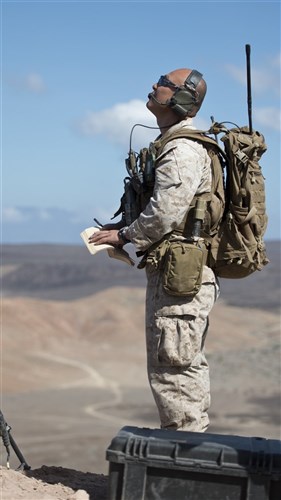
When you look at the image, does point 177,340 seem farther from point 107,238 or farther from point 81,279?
point 81,279

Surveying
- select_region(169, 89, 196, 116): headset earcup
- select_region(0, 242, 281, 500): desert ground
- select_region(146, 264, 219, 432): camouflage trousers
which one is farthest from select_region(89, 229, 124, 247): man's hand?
select_region(0, 242, 281, 500): desert ground

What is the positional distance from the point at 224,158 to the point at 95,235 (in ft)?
2.49

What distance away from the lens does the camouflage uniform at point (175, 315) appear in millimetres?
4922

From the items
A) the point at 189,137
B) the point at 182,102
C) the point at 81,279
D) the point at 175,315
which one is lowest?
the point at 175,315

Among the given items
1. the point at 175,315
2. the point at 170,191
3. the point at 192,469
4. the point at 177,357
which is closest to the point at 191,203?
the point at 170,191

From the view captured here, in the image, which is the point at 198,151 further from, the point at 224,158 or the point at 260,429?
the point at 260,429

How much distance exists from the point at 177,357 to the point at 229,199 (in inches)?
33.2

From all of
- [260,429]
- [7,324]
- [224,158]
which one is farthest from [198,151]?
[7,324]

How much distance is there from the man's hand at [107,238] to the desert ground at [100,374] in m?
9.55

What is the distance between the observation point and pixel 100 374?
92.4 ft

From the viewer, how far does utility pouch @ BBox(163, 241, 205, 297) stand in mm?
4922

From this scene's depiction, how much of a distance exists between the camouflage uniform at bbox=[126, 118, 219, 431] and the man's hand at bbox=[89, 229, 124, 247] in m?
0.14

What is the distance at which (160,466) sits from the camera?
450 cm

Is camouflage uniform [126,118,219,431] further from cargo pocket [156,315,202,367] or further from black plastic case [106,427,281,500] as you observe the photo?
black plastic case [106,427,281,500]
